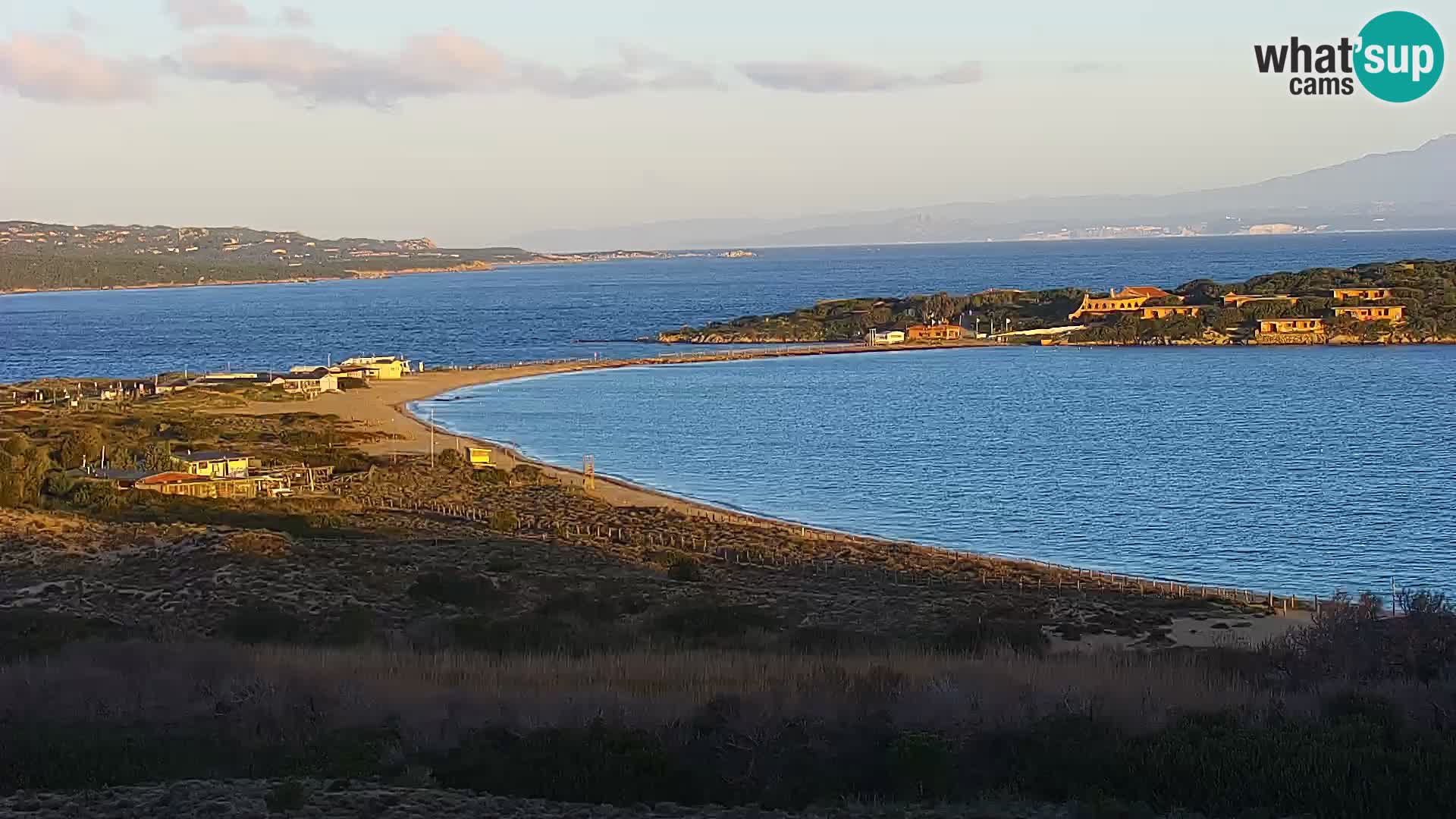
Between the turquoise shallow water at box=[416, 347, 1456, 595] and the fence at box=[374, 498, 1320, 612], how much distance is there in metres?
1.49

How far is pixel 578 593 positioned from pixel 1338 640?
10.6 m

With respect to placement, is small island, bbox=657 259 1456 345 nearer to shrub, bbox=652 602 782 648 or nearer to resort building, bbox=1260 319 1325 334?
resort building, bbox=1260 319 1325 334

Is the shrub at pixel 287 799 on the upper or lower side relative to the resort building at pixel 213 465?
upper

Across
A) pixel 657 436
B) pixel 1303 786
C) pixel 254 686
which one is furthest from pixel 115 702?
pixel 657 436

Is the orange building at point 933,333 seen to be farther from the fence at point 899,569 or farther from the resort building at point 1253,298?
the fence at point 899,569

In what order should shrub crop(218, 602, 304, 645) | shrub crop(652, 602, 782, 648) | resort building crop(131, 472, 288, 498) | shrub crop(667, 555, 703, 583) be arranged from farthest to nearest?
resort building crop(131, 472, 288, 498) → shrub crop(667, 555, 703, 583) → shrub crop(218, 602, 304, 645) → shrub crop(652, 602, 782, 648)

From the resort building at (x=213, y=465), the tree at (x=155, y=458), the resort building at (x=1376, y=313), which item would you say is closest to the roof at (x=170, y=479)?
the resort building at (x=213, y=465)

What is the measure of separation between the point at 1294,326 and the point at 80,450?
78.8m

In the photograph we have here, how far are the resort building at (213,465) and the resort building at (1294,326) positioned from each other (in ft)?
248

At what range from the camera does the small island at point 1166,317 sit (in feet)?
317

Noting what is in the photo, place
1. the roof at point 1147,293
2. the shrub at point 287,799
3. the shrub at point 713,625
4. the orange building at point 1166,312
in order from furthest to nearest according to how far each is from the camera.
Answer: the roof at point 1147,293 → the orange building at point 1166,312 → the shrub at point 713,625 → the shrub at point 287,799

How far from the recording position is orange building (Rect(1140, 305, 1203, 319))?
338 feet

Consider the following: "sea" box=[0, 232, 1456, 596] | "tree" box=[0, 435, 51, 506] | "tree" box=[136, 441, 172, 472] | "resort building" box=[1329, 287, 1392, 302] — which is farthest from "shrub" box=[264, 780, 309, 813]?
"resort building" box=[1329, 287, 1392, 302]

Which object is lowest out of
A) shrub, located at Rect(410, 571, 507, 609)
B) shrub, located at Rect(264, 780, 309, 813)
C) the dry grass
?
shrub, located at Rect(410, 571, 507, 609)
